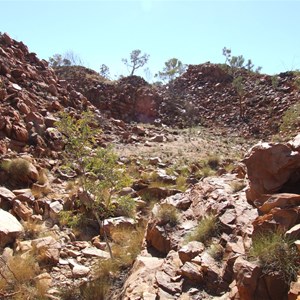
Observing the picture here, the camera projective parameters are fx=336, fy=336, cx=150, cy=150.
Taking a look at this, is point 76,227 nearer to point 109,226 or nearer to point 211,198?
point 109,226

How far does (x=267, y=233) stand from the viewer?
4020 millimetres

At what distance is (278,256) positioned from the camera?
11.5ft

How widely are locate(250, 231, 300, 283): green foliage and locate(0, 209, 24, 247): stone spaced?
5138 mm

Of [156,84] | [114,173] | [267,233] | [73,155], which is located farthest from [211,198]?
[156,84]

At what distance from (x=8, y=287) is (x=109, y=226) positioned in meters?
2.65

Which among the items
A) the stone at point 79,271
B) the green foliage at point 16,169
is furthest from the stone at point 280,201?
the green foliage at point 16,169

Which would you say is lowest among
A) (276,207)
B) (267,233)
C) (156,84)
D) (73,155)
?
(267,233)

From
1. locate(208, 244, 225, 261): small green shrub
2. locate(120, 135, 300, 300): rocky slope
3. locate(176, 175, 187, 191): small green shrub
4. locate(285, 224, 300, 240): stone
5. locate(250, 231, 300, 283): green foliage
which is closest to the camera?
locate(250, 231, 300, 283): green foliage

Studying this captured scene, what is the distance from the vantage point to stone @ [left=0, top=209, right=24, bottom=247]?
22.5ft

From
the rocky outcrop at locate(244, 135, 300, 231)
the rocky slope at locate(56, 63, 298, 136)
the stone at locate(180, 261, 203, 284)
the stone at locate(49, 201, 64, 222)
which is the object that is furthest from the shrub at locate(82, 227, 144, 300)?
the rocky slope at locate(56, 63, 298, 136)

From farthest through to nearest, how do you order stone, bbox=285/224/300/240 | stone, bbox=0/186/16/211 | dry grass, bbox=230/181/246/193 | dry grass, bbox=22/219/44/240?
stone, bbox=0/186/16/211 < dry grass, bbox=22/219/44/240 < dry grass, bbox=230/181/246/193 < stone, bbox=285/224/300/240

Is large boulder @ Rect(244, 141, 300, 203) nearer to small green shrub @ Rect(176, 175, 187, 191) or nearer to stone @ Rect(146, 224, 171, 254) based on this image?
stone @ Rect(146, 224, 171, 254)

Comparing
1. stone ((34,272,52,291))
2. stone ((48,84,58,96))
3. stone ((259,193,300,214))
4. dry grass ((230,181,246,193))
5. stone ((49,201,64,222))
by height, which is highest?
stone ((48,84,58,96))

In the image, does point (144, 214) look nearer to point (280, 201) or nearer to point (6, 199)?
point (6, 199)
